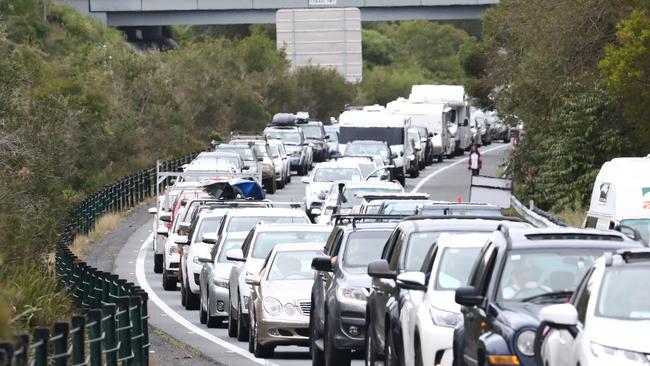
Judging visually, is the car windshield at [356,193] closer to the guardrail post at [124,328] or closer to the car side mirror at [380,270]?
the guardrail post at [124,328]

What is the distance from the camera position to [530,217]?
110ft

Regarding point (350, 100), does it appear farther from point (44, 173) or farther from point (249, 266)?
point (249, 266)

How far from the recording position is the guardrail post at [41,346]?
1181cm

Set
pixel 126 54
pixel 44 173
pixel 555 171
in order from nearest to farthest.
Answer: pixel 44 173
pixel 555 171
pixel 126 54

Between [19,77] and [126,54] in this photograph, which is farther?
[126,54]

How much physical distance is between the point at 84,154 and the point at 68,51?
2998 centimetres

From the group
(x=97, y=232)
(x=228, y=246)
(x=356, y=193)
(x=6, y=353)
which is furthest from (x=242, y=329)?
(x=97, y=232)

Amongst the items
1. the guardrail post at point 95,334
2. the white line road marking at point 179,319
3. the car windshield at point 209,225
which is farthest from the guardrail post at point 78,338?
the car windshield at point 209,225

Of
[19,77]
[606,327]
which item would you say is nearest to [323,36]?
[19,77]

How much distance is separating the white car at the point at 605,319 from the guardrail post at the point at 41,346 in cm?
338

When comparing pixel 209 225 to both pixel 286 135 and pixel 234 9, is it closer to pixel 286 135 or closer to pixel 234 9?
pixel 286 135

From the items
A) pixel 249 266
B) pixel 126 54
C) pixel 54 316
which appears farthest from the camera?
pixel 126 54

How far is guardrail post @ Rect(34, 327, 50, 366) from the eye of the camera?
38.8ft

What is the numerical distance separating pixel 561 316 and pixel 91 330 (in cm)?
547
